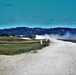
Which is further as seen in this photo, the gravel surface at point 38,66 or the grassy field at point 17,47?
the grassy field at point 17,47

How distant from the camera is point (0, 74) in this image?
53.4ft

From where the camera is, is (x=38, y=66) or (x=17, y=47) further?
(x=17, y=47)

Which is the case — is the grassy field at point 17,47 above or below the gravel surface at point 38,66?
below

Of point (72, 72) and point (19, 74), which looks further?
point (72, 72)

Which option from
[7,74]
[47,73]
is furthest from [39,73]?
[7,74]

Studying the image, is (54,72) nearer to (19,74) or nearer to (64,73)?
(64,73)

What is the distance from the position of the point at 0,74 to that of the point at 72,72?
4106 mm

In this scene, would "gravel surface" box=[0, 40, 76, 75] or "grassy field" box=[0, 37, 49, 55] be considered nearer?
"gravel surface" box=[0, 40, 76, 75]

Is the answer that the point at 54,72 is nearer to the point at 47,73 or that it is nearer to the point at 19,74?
the point at 47,73

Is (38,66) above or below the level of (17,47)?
above

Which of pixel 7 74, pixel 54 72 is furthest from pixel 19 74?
pixel 54 72

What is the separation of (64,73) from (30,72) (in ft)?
6.28

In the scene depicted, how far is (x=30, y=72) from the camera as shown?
54.7 ft

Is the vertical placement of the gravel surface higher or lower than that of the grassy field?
higher
